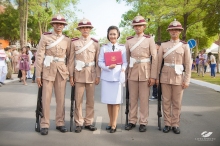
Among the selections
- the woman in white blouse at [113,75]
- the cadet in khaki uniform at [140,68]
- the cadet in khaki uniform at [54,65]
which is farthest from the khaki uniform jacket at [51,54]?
the cadet in khaki uniform at [140,68]

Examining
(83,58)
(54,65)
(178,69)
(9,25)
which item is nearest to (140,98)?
(178,69)

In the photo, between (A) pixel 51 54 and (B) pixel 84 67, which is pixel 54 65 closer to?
(A) pixel 51 54

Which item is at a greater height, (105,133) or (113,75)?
(113,75)

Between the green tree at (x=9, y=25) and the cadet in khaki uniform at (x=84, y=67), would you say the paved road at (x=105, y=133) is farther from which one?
the green tree at (x=9, y=25)

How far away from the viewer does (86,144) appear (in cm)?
496

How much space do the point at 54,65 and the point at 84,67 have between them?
0.59 meters

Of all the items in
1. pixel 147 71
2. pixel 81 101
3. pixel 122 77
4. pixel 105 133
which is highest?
pixel 147 71

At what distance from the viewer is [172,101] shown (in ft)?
19.3

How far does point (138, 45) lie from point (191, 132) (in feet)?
6.77

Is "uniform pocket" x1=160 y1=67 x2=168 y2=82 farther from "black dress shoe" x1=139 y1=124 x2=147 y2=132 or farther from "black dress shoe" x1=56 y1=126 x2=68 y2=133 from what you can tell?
"black dress shoe" x1=56 y1=126 x2=68 y2=133

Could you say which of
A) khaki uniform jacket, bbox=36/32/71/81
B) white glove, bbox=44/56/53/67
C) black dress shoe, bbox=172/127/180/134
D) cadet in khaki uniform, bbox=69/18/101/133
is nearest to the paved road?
black dress shoe, bbox=172/127/180/134

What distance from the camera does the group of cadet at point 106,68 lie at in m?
5.58

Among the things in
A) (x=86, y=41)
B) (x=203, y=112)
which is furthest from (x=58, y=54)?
(x=203, y=112)

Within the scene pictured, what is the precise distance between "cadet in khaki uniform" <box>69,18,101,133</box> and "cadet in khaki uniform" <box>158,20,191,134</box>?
1.35 m
